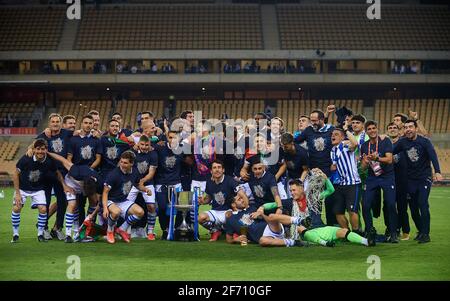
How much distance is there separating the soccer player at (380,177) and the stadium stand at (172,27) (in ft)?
111

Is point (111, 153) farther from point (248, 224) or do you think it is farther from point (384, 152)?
point (384, 152)

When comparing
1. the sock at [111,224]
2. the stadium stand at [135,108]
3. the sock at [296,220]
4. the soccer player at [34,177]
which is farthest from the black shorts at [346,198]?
the stadium stand at [135,108]

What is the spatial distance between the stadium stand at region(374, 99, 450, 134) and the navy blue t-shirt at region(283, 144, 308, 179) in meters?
31.9

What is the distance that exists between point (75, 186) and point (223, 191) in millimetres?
2706

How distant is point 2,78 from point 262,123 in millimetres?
33731

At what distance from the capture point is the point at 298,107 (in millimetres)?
47406

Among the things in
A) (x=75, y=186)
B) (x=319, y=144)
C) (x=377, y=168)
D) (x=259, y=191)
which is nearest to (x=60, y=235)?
(x=75, y=186)

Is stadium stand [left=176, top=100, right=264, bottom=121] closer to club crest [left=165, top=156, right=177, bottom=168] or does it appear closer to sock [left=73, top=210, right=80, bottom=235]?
club crest [left=165, top=156, right=177, bottom=168]

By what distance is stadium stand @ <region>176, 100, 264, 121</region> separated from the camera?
46.9 metres

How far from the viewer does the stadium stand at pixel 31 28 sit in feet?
158

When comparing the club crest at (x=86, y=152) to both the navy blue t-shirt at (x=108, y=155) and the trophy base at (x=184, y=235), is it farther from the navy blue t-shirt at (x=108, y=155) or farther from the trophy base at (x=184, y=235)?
the trophy base at (x=184, y=235)
